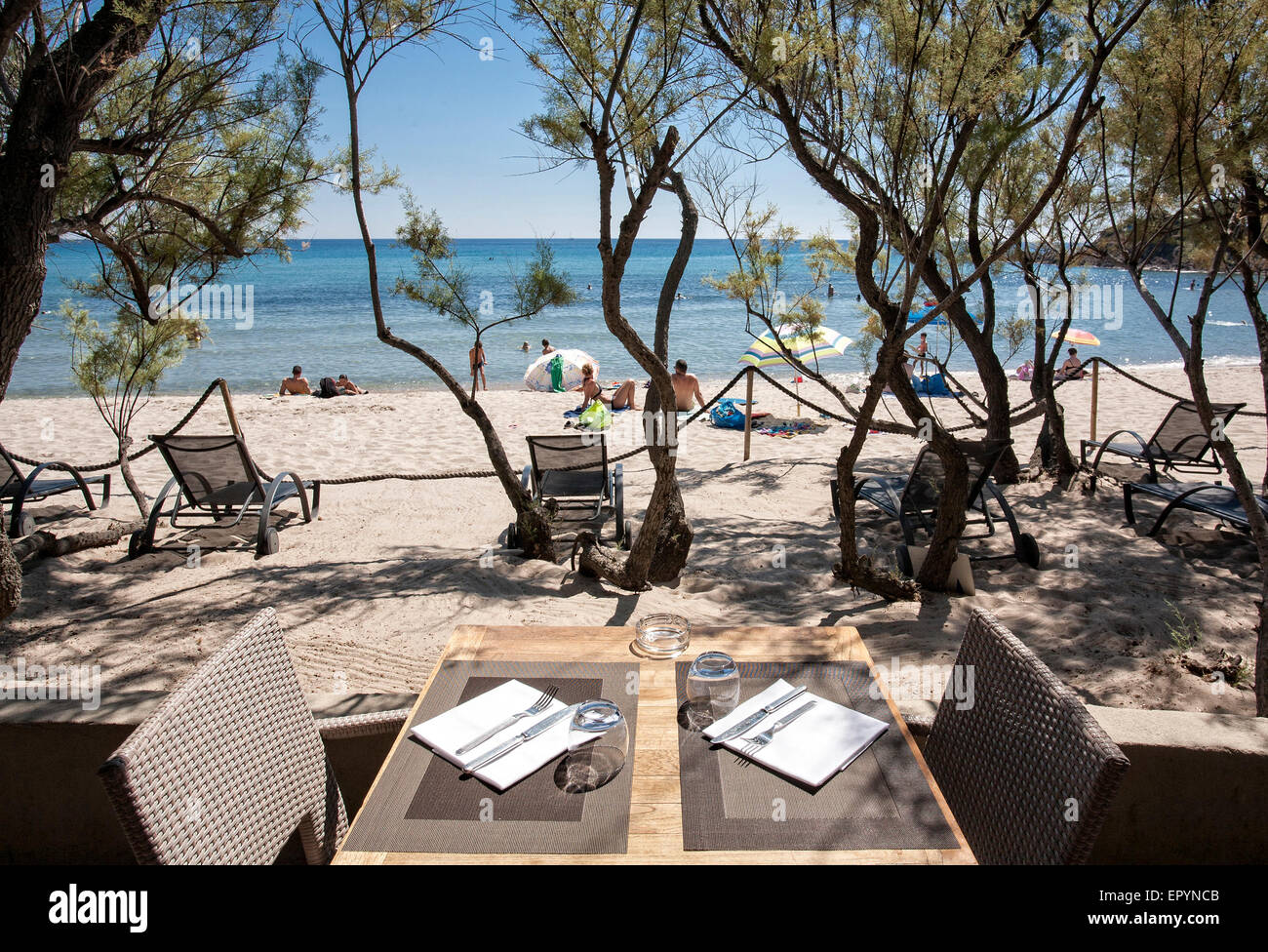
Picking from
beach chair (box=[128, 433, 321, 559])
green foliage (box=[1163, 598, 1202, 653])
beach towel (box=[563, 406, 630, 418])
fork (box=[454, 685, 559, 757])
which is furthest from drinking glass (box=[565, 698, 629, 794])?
beach towel (box=[563, 406, 630, 418])

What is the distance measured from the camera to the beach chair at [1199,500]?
16.4 ft

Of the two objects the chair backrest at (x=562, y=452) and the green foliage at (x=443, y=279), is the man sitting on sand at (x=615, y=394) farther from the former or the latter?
the green foliage at (x=443, y=279)

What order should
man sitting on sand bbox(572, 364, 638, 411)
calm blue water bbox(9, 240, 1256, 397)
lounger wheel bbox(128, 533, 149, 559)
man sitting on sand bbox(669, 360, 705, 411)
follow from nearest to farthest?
lounger wheel bbox(128, 533, 149, 559) → man sitting on sand bbox(669, 360, 705, 411) → man sitting on sand bbox(572, 364, 638, 411) → calm blue water bbox(9, 240, 1256, 397)

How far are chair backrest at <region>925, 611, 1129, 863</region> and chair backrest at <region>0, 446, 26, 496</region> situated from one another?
6.53 metres

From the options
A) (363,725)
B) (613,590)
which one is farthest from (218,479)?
(363,725)

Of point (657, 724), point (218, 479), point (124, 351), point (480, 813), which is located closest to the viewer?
point (480, 813)

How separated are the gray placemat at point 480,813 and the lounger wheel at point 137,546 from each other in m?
4.48

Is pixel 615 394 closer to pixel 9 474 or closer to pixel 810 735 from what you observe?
pixel 9 474

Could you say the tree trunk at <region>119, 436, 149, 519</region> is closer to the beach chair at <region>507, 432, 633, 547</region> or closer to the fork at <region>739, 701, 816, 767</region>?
the beach chair at <region>507, 432, 633, 547</region>

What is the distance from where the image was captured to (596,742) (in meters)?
1.59

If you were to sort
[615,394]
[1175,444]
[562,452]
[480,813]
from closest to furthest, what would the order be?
[480,813], [562,452], [1175,444], [615,394]

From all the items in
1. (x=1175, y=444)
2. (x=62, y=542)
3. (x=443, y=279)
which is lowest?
(x=62, y=542)

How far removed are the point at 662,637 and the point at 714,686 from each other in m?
0.27

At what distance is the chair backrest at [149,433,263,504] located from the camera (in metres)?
5.74
